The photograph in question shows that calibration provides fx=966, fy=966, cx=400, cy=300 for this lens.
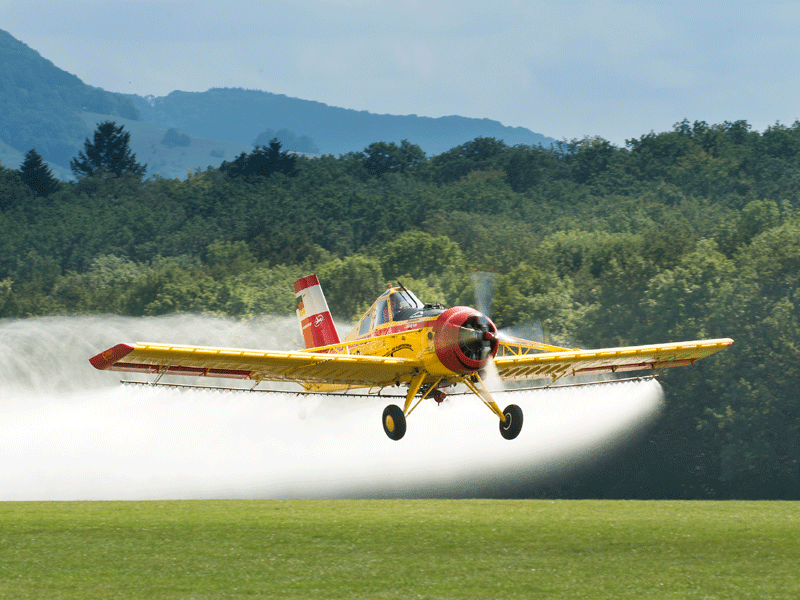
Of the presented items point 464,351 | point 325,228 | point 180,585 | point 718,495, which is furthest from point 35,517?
point 325,228

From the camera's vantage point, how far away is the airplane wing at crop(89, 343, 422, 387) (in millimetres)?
21875

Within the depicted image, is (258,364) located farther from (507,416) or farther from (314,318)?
(314,318)

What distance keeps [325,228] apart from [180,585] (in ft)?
357

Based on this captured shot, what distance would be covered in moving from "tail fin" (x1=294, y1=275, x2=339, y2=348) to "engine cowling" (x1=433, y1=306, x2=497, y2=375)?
25.4ft

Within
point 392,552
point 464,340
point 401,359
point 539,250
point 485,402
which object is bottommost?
point 392,552

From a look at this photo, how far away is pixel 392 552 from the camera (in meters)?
21.8

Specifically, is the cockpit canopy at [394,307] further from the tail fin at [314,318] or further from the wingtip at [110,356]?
the wingtip at [110,356]

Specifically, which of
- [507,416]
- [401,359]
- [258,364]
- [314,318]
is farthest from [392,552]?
[314,318]

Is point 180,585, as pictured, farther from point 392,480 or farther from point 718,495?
point 718,495

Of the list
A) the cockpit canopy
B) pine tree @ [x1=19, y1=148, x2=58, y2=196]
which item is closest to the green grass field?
the cockpit canopy

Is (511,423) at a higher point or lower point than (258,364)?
lower

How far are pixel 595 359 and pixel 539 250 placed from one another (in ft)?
234

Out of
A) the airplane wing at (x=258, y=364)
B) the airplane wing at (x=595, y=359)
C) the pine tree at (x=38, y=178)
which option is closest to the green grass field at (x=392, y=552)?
the airplane wing at (x=258, y=364)

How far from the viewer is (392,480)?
6938cm
